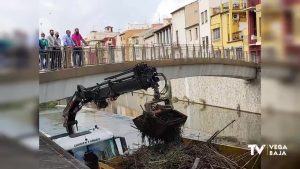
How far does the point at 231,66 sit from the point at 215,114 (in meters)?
1.17

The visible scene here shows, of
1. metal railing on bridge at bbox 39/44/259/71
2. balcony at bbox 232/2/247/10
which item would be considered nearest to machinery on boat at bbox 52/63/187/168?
metal railing on bridge at bbox 39/44/259/71

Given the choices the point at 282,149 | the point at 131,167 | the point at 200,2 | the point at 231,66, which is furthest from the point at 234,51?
the point at 282,149

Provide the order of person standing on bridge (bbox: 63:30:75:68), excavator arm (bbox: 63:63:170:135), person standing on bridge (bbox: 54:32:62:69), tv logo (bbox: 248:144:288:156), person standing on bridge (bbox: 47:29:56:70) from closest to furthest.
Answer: tv logo (bbox: 248:144:288:156), person standing on bridge (bbox: 47:29:56:70), person standing on bridge (bbox: 54:32:62:69), person standing on bridge (bbox: 63:30:75:68), excavator arm (bbox: 63:63:170:135)

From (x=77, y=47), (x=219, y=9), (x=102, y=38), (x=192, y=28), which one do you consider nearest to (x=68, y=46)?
(x=77, y=47)

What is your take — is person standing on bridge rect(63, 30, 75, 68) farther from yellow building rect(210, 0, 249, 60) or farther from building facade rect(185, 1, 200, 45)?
yellow building rect(210, 0, 249, 60)

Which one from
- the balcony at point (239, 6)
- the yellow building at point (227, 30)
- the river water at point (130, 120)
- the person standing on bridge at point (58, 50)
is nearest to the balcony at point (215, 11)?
the yellow building at point (227, 30)

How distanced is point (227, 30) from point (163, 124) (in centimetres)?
104

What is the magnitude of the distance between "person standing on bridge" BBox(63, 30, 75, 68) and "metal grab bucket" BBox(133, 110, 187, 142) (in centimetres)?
66

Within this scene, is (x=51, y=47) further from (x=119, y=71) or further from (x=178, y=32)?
(x=178, y=32)

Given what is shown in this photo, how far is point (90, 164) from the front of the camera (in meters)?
3.24

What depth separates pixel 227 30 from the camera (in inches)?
124

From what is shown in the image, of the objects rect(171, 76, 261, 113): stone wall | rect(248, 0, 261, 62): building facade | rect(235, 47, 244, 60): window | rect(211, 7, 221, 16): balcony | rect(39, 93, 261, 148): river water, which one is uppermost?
rect(211, 7, 221, 16): balcony

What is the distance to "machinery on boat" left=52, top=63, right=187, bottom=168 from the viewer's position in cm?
248

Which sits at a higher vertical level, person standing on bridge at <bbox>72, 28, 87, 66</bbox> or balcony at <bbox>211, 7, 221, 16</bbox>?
balcony at <bbox>211, 7, 221, 16</bbox>
